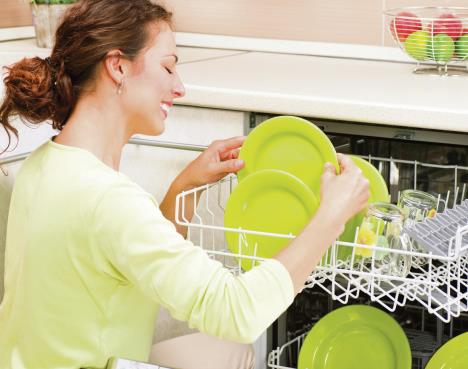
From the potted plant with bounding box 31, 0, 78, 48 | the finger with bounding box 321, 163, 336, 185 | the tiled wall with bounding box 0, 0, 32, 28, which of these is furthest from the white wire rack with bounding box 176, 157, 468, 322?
the tiled wall with bounding box 0, 0, 32, 28

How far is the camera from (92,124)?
4.48 feet

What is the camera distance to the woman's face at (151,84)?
1.36 meters

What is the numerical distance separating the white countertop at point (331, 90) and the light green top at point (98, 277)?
427 millimetres

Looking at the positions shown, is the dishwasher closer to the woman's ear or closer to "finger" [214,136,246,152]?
"finger" [214,136,246,152]

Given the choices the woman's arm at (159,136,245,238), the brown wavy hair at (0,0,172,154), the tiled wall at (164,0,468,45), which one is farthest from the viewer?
the tiled wall at (164,0,468,45)

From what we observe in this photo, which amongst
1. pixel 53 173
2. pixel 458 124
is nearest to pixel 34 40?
pixel 53 173

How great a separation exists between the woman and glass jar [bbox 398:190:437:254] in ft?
0.47

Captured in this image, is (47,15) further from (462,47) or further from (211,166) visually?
(462,47)

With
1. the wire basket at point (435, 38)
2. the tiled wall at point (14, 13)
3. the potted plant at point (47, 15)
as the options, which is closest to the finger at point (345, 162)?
the wire basket at point (435, 38)

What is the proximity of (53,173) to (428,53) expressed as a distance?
1.01 meters

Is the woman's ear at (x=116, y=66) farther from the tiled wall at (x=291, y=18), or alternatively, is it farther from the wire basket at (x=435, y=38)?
the tiled wall at (x=291, y=18)

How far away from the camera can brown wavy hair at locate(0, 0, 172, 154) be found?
1323 mm

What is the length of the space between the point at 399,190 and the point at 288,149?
41 centimetres

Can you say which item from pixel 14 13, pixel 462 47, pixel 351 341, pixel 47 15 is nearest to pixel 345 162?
pixel 351 341
